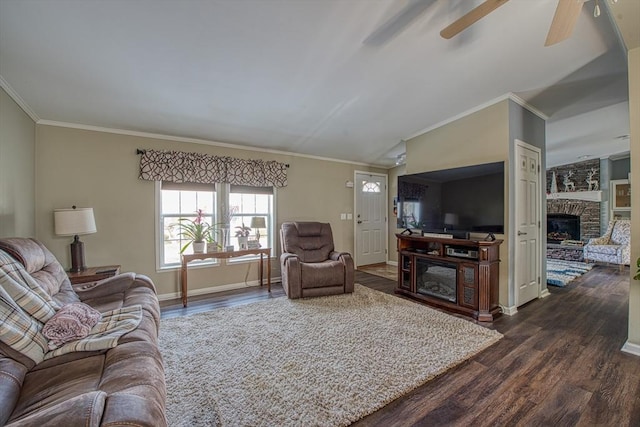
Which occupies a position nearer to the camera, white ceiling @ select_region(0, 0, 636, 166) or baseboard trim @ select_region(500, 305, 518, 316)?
white ceiling @ select_region(0, 0, 636, 166)

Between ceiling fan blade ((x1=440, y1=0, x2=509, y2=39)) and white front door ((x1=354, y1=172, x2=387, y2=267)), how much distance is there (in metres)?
3.91

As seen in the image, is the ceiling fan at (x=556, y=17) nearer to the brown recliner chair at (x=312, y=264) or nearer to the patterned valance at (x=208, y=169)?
the brown recliner chair at (x=312, y=264)

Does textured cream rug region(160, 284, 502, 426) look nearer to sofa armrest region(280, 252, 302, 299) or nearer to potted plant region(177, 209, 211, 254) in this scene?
sofa armrest region(280, 252, 302, 299)

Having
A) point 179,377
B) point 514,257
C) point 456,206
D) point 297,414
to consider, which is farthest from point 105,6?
point 514,257

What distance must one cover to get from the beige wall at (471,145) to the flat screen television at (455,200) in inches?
7.4

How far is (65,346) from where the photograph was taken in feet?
4.37

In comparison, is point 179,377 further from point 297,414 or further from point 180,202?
point 180,202

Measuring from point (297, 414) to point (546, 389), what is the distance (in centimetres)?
169

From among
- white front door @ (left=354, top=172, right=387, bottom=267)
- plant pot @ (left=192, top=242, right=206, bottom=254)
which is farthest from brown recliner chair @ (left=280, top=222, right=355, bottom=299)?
white front door @ (left=354, top=172, right=387, bottom=267)

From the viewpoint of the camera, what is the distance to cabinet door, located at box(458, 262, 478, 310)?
2969mm

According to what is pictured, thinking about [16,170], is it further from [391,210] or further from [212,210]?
[391,210]

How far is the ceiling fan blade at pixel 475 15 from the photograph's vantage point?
1426 mm

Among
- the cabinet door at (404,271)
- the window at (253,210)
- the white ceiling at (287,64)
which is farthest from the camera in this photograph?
the window at (253,210)

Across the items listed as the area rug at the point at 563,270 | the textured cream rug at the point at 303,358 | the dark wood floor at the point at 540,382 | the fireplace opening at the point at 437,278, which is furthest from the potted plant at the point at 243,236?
the area rug at the point at 563,270
